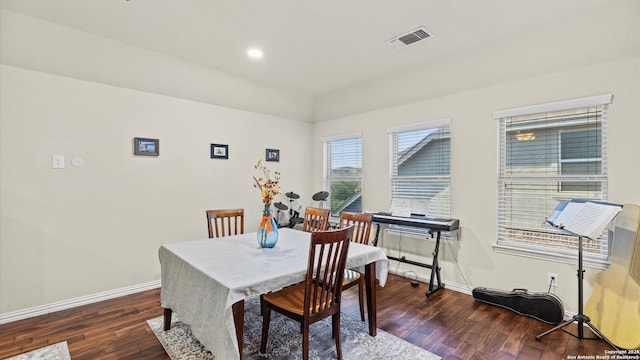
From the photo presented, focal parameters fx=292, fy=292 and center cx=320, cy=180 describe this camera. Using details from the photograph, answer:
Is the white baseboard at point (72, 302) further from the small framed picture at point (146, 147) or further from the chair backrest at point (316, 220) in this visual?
the chair backrest at point (316, 220)

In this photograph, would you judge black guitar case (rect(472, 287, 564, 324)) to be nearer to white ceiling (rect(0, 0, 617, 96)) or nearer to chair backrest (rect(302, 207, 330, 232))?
chair backrest (rect(302, 207, 330, 232))

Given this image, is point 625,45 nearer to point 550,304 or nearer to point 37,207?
point 550,304

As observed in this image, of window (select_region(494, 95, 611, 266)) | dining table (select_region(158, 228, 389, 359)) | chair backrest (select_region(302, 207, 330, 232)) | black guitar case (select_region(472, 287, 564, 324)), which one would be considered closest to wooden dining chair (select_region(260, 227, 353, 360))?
dining table (select_region(158, 228, 389, 359))

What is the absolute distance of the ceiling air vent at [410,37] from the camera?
2958 millimetres

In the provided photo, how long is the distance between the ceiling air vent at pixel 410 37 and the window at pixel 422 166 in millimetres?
1117

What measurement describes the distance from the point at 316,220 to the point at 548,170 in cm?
251

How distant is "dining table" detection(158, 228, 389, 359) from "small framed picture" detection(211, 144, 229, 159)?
1836 millimetres

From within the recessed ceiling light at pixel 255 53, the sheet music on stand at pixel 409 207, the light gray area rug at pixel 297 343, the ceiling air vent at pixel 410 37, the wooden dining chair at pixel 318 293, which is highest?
the recessed ceiling light at pixel 255 53

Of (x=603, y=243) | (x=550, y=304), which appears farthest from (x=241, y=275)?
(x=603, y=243)

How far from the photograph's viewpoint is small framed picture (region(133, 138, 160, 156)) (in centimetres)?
355

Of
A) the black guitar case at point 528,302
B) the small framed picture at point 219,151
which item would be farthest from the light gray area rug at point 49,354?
the black guitar case at point 528,302

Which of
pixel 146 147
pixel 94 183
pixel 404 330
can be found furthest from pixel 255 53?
pixel 404 330

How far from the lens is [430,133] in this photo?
157 inches

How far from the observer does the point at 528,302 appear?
2840 millimetres
